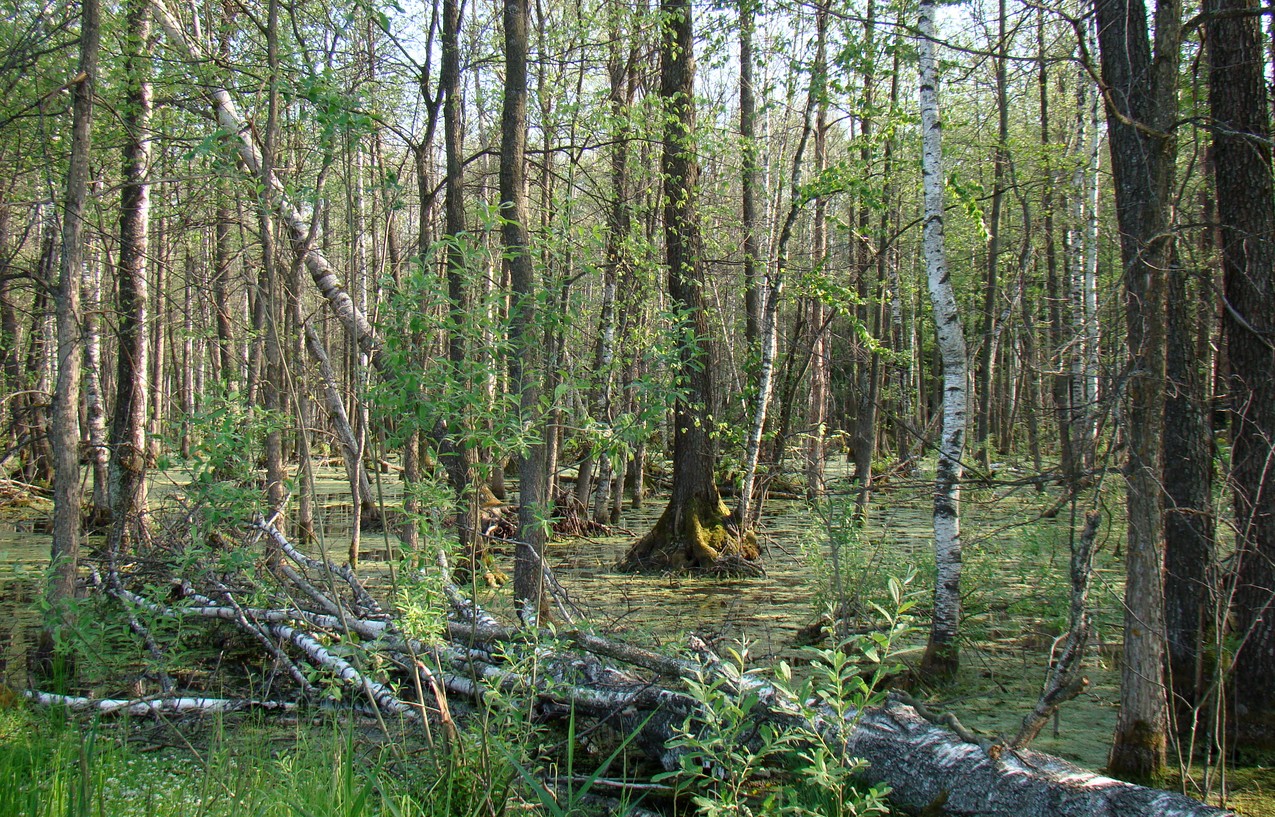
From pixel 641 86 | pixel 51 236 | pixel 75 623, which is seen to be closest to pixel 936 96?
pixel 75 623

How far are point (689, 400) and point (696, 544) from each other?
1801 millimetres

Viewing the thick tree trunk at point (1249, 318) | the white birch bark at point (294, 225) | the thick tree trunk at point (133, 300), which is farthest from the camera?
the thick tree trunk at point (133, 300)

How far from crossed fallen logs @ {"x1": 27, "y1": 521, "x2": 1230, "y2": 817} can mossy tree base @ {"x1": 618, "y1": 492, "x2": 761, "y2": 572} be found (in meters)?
4.30

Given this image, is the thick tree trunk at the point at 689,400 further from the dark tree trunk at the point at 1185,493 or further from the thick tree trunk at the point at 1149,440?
the thick tree trunk at the point at 1149,440

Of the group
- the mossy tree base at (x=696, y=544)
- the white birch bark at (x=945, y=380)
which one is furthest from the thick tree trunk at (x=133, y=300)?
the white birch bark at (x=945, y=380)

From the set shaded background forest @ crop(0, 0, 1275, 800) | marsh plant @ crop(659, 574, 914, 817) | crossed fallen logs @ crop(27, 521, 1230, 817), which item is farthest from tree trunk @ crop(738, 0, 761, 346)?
marsh plant @ crop(659, 574, 914, 817)

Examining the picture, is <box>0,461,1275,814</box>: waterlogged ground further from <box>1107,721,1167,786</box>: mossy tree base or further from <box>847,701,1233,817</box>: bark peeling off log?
<box>847,701,1233,817</box>: bark peeling off log

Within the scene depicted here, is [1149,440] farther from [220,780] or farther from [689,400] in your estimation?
[689,400]

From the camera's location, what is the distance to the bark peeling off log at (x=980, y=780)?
132 inches

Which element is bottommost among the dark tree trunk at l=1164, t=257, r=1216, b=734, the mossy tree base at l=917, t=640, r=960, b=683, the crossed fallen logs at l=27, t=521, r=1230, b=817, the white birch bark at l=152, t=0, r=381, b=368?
the mossy tree base at l=917, t=640, r=960, b=683

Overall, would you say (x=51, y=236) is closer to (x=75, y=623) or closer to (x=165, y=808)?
(x=75, y=623)

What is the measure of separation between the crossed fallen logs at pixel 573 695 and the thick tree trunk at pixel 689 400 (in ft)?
14.8

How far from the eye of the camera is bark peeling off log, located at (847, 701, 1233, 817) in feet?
11.0

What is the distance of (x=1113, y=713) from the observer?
17.5 feet
